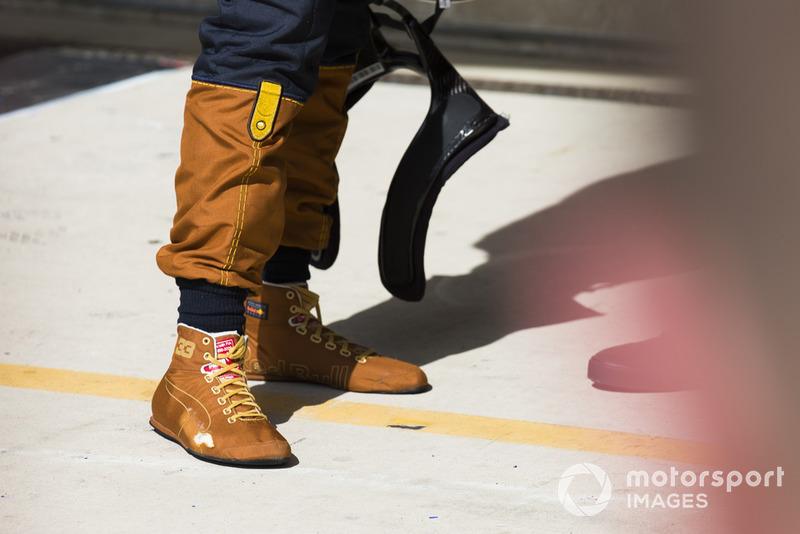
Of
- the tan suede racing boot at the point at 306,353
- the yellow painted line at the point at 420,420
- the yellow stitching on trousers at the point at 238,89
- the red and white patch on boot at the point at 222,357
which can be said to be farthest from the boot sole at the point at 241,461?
the yellow stitching on trousers at the point at 238,89

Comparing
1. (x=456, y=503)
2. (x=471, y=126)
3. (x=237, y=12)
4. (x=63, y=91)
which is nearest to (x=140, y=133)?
(x=63, y=91)

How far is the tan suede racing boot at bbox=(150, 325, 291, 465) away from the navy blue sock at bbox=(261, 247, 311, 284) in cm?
30

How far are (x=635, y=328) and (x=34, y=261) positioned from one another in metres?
1.59

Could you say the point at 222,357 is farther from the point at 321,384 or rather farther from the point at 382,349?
the point at 382,349

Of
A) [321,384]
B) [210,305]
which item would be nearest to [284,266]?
[321,384]

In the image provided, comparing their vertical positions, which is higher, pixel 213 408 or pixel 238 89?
pixel 238 89

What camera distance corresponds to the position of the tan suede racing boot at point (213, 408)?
65.3 inches

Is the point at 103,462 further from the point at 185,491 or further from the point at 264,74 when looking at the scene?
the point at 264,74

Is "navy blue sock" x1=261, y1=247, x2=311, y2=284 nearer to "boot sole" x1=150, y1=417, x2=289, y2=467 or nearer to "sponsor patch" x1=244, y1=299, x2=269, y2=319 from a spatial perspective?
"sponsor patch" x1=244, y1=299, x2=269, y2=319

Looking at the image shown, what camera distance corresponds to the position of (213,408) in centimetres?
170

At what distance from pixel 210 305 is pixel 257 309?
35 cm

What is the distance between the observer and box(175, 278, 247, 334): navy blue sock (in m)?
1.73

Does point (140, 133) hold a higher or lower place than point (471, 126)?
higher

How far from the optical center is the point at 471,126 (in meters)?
2.11
